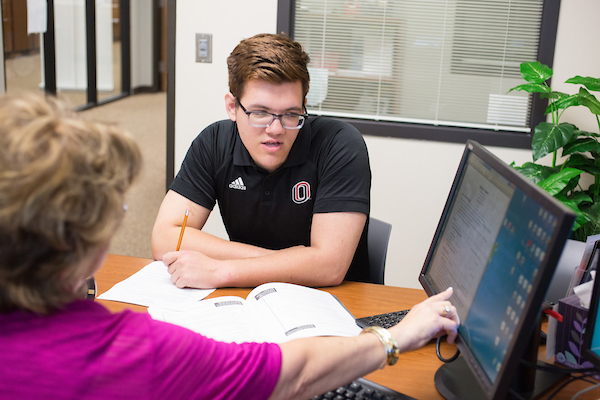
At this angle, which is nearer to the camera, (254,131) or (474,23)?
(254,131)

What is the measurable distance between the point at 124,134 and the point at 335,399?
0.60 meters

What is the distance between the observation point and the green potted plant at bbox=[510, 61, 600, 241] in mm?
2377

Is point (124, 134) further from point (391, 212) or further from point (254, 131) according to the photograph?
point (391, 212)

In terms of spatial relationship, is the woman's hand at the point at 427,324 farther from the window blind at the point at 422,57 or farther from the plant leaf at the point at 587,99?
the window blind at the point at 422,57

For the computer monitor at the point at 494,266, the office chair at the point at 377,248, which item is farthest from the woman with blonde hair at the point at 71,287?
the office chair at the point at 377,248

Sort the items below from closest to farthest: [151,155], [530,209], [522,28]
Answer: [530,209], [522,28], [151,155]

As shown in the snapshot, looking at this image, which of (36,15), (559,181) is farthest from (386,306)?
(36,15)

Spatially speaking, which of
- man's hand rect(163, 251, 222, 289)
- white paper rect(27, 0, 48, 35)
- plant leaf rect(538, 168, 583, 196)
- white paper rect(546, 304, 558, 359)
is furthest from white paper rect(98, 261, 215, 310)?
white paper rect(27, 0, 48, 35)

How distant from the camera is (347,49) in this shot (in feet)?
9.96

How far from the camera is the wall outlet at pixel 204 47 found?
2998 millimetres

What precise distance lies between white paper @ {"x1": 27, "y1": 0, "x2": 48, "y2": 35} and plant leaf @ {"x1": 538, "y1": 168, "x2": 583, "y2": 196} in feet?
12.0

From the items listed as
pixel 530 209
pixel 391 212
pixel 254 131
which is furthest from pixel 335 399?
pixel 391 212

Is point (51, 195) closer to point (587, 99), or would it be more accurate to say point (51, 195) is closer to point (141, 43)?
point (587, 99)

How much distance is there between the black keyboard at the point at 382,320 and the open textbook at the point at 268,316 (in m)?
0.02
